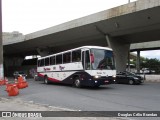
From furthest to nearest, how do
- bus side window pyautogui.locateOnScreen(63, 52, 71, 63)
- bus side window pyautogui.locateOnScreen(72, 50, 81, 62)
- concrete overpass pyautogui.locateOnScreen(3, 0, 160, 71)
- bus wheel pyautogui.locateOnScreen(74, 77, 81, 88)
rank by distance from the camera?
concrete overpass pyautogui.locateOnScreen(3, 0, 160, 71), bus side window pyautogui.locateOnScreen(63, 52, 71, 63), bus wheel pyautogui.locateOnScreen(74, 77, 81, 88), bus side window pyautogui.locateOnScreen(72, 50, 81, 62)

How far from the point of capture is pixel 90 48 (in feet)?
65.7

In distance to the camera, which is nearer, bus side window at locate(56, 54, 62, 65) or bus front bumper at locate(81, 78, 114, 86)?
bus front bumper at locate(81, 78, 114, 86)

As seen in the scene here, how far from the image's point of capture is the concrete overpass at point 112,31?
29.2 meters

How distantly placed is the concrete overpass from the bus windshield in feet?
29.8

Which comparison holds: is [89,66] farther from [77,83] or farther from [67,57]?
[67,57]

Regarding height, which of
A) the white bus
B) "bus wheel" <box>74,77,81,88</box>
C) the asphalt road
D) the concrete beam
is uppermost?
the concrete beam

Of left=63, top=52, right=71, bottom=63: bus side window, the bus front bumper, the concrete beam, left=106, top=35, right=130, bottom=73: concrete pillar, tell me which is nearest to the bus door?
the bus front bumper

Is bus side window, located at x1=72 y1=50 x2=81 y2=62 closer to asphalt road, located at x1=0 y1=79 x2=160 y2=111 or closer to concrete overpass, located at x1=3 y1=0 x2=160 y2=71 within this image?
asphalt road, located at x1=0 y1=79 x2=160 y2=111

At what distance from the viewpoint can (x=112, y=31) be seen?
36250 mm

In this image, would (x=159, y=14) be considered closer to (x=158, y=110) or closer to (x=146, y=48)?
(x=158, y=110)

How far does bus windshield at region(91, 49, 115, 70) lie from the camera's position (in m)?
19.9

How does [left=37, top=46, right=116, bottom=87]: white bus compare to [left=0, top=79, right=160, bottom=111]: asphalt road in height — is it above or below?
above

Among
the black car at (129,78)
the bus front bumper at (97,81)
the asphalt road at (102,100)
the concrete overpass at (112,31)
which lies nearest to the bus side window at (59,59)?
the bus front bumper at (97,81)

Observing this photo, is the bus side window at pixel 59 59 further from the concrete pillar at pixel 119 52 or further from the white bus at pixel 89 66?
the concrete pillar at pixel 119 52
